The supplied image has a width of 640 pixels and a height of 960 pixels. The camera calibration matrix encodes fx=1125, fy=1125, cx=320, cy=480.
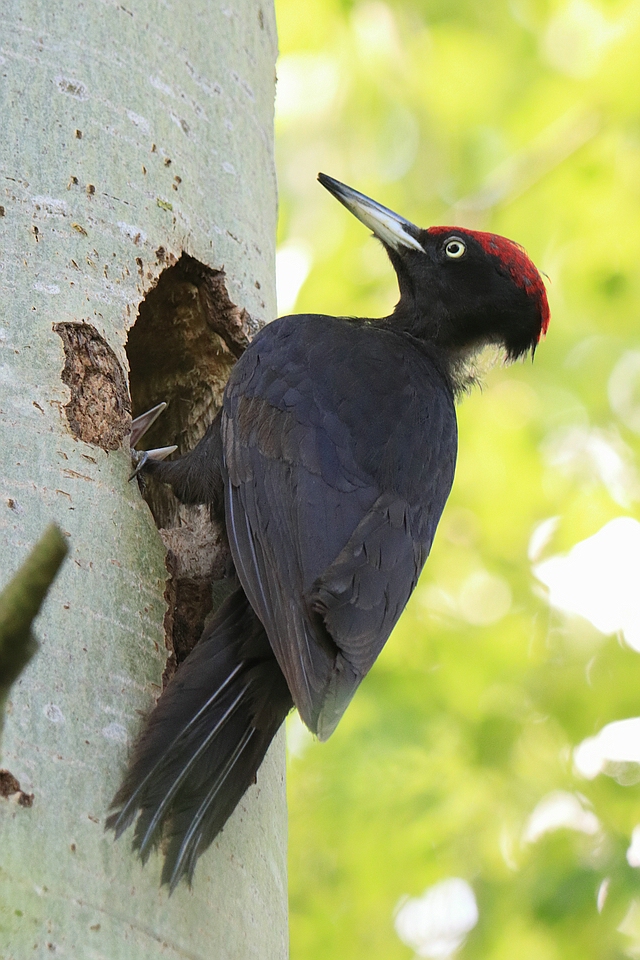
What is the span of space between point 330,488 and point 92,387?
1.90ft

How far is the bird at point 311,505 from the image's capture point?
190 cm

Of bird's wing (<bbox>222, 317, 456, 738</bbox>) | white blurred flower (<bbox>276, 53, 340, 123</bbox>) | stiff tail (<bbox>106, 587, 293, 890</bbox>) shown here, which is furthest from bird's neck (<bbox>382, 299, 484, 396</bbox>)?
white blurred flower (<bbox>276, 53, 340, 123</bbox>)

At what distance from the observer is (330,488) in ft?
7.79

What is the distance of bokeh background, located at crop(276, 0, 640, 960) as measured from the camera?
385cm

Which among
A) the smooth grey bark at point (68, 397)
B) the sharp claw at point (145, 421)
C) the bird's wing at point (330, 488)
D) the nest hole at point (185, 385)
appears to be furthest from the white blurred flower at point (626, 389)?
the sharp claw at point (145, 421)

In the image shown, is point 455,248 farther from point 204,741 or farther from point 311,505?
point 204,741

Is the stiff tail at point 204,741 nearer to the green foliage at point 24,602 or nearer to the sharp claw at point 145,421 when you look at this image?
the green foliage at point 24,602

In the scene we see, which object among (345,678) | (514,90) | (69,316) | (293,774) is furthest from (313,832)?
(514,90)

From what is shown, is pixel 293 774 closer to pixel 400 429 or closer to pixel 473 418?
pixel 473 418

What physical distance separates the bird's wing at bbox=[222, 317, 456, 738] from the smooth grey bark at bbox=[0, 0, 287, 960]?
0.22 metres

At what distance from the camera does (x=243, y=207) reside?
259cm

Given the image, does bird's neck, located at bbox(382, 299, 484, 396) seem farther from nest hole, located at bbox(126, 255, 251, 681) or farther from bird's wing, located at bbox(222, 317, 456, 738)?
nest hole, located at bbox(126, 255, 251, 681)

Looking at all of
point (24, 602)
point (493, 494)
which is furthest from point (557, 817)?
point (24, 602)

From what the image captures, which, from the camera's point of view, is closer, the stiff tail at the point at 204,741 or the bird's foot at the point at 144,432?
the stiff tail at the point at 204,741
